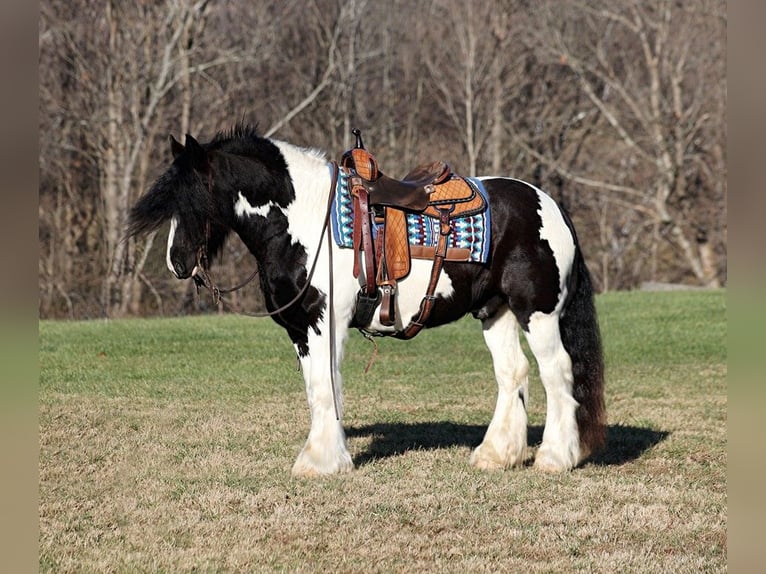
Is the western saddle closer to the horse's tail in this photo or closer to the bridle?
the bridle

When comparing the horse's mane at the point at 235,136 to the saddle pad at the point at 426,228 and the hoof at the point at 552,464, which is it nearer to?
the saddle pad at the point at 426,228

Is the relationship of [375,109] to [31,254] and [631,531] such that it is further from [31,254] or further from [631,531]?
[31,254]

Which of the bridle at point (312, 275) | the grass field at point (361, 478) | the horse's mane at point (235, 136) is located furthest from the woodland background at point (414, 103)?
the bridle at point (312, 275)

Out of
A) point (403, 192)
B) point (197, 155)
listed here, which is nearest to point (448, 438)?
point (403, 192)

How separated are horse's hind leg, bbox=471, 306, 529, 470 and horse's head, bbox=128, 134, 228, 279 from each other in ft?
7.01

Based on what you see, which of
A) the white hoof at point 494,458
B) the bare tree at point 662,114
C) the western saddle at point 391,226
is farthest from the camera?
the bare tree at point 662,114

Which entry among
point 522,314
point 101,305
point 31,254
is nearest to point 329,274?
point 522,314

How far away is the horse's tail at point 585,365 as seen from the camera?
21.8ft

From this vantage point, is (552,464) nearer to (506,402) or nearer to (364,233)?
(506,402)

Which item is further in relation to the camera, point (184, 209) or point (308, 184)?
point (308, 184)

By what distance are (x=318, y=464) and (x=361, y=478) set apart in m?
0.29

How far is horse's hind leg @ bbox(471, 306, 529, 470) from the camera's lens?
21.8 feet

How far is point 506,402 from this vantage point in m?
6.76

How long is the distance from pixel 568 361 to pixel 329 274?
1762mm
